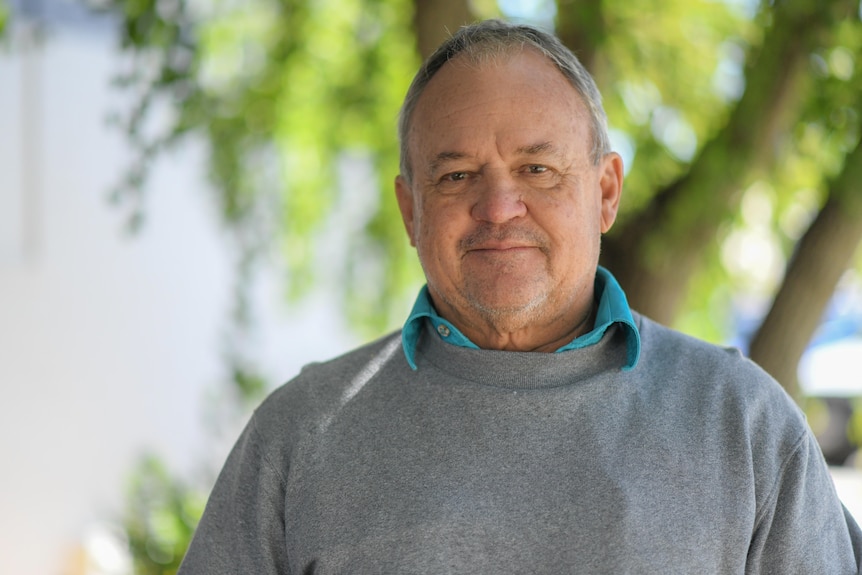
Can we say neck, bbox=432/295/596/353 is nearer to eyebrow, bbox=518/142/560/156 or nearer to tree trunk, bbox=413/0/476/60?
eyebrow, bbox=518/142/560/156

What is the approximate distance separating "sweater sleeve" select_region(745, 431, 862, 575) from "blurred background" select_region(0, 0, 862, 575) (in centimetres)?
92

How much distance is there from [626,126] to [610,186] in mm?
1284

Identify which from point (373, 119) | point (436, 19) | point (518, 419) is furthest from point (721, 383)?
point (373, 119)

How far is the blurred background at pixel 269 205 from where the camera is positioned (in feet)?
7.36

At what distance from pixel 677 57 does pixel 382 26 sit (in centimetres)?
93

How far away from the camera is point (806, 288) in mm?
2236

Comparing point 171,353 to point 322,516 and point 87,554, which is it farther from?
point 322,516

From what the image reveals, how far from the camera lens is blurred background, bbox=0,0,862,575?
2244 mm

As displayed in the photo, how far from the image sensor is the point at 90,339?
511 centimetres

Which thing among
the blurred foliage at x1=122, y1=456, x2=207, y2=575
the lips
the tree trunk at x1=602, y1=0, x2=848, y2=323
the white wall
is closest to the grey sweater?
the lips

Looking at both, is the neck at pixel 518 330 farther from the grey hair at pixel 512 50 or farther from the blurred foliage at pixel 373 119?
the blurred foliage at pixel 373 119

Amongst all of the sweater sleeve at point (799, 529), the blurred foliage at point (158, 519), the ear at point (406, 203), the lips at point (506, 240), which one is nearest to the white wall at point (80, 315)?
the blurred foliage at point (158, 519)

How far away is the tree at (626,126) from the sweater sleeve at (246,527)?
1.15m

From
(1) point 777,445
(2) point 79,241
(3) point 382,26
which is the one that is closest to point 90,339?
(2) point 79,241
